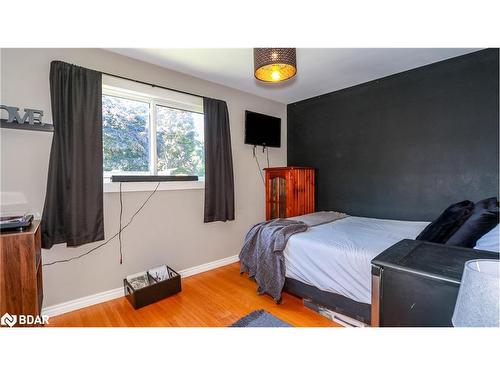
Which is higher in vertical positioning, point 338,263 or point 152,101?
point 152,101

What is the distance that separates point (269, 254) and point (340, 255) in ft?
2.18

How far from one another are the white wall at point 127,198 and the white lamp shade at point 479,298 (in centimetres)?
249

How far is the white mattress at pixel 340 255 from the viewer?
1.68m

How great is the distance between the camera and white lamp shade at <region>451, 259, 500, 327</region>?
1.84 ft

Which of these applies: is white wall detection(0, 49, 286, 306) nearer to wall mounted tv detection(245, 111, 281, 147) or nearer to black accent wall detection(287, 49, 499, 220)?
wall mounted tv detection(245, 111, 281, 147)

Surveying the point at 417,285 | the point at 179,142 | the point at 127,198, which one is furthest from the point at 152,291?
the point at 417,285

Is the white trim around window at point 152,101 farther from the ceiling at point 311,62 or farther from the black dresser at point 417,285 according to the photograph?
the black dresser at point 417,285

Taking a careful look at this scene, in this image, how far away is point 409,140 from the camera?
2775 mm

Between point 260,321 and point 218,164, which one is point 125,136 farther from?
point 260,321

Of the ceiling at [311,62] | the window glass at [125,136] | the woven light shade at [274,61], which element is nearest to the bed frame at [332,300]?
the woven light shade at [274,61]

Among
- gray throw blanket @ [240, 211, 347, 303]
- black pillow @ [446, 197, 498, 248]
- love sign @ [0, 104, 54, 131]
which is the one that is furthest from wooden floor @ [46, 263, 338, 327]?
love sign @ [0, 104, 54, 131]

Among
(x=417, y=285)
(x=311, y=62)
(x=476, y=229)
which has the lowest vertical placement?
(x=417, y=285)
